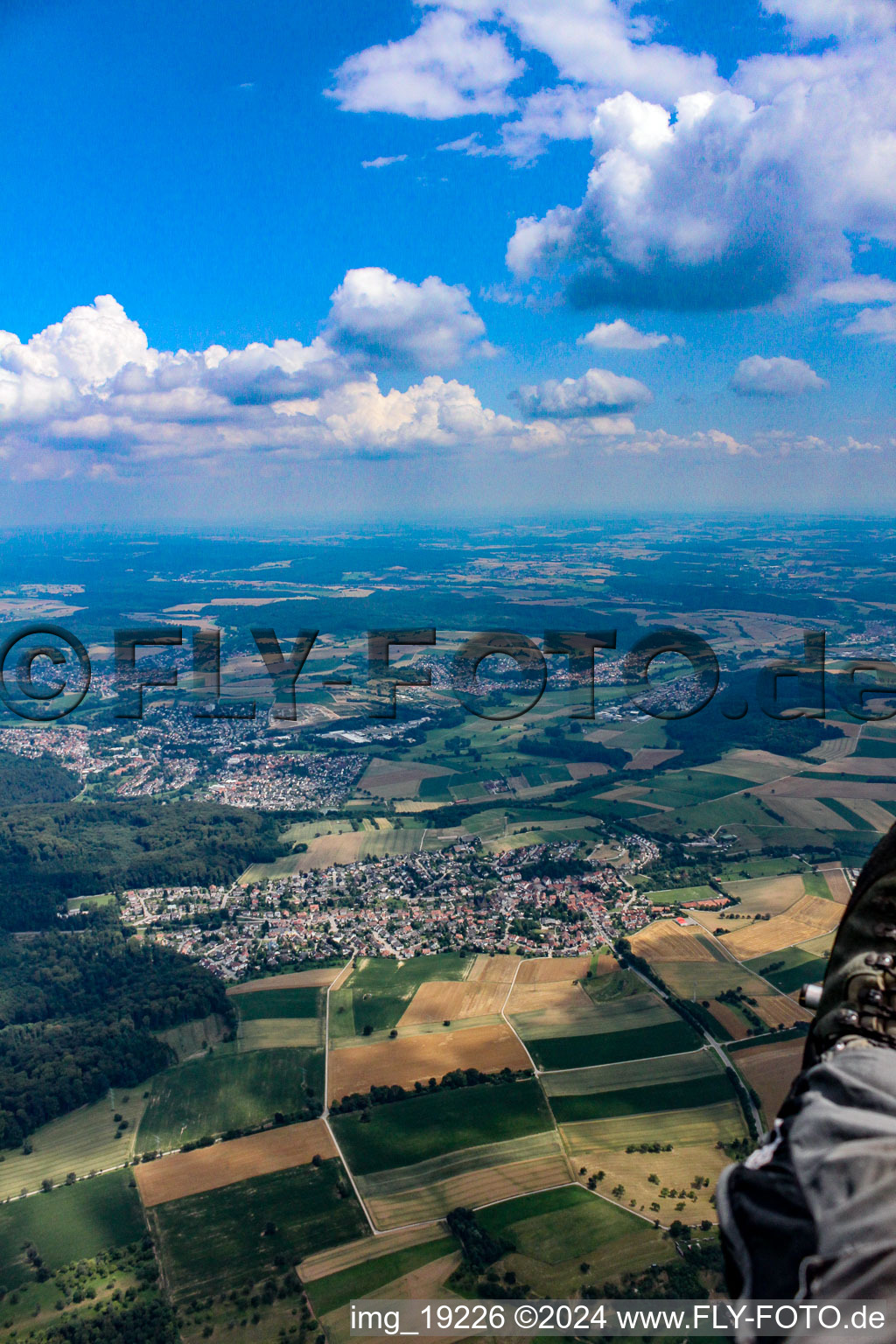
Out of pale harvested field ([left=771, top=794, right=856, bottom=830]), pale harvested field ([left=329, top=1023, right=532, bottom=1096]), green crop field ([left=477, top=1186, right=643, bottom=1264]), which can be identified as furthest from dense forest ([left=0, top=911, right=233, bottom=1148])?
pale harvested field ([left=771, top=794, right=856, bottom=830])

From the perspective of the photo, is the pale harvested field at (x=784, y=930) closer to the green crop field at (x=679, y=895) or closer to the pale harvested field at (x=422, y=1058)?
the green crop field at (x=679, y=895)

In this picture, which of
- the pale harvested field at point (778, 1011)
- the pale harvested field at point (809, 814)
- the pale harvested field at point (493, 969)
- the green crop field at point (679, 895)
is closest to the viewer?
the pale harvested field at point (778, 1011)

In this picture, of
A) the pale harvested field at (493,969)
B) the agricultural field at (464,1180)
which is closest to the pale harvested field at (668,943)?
the pale harvested field at (493,969)

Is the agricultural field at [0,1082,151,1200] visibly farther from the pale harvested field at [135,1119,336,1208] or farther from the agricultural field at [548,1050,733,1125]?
the agricultural field at [548,1050,733,1125]

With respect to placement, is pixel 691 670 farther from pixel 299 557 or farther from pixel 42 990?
pixel 299 557

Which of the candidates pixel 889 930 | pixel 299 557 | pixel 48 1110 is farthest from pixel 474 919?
pixel 299 557

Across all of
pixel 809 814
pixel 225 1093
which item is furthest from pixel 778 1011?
pixel 809 814

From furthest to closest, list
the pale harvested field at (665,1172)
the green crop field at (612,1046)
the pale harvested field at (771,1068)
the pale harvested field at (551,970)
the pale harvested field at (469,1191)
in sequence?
the pale harvested field at (551,970), the green crop field at (612,1046), the pale harvested field at (771,1068), the pale harvested field at (469,1191), the pale harvested field at (665,1172)
